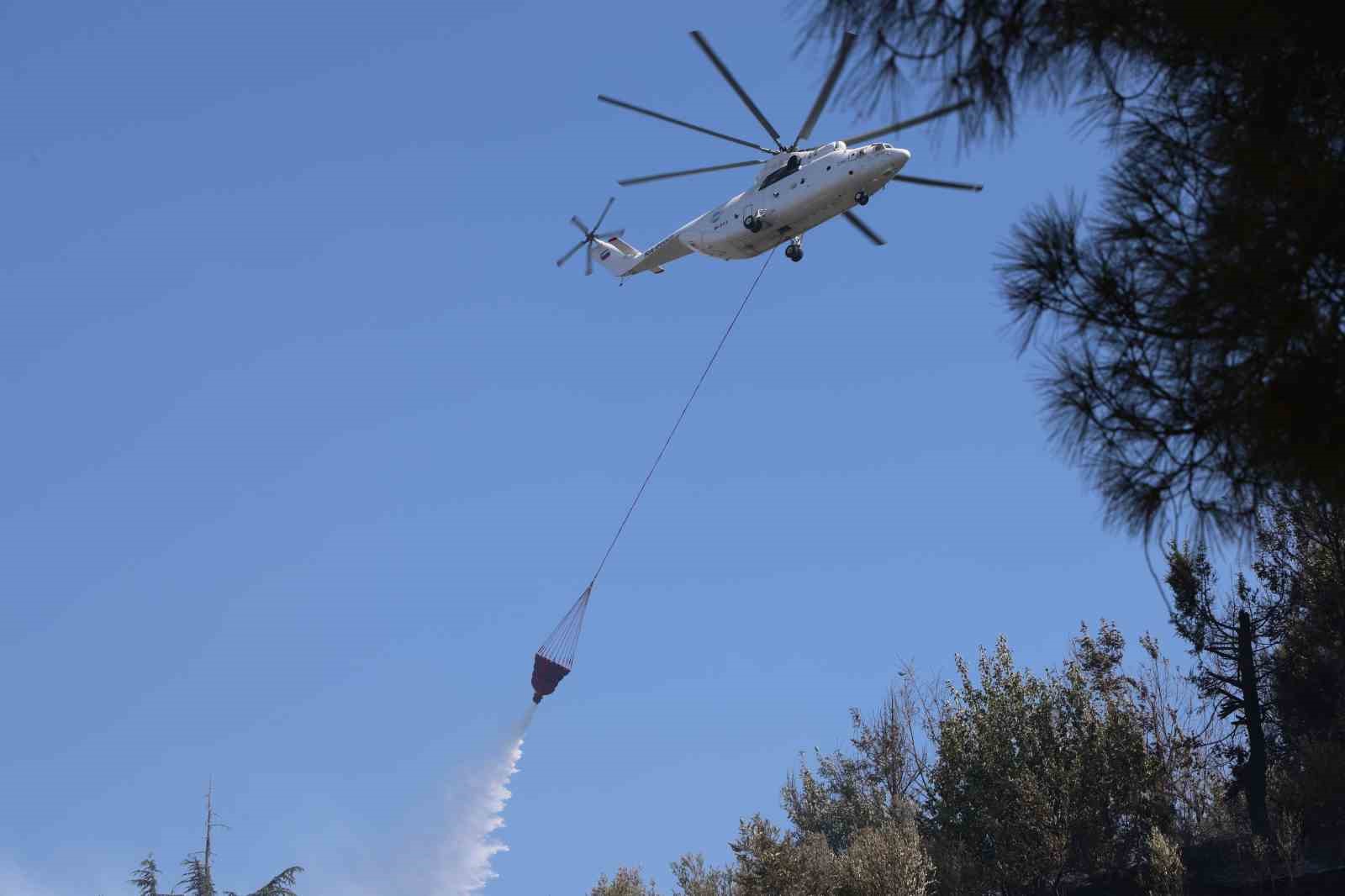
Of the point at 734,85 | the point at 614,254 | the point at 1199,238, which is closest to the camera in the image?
the point at 1199,238

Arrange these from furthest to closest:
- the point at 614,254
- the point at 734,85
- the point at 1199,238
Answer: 1. the point at 614,254
2. the point at 734,85
3. the point at 1199,238

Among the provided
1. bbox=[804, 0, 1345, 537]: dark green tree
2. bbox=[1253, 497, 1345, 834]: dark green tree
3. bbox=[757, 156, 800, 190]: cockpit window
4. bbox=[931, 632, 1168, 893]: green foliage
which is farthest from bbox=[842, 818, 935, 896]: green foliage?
bbox=[804, 0, 1345, 537]: dark green tree

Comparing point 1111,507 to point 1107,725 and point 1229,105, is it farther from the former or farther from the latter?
point 1107,725

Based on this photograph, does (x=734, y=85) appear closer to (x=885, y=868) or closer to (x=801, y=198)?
(x=801, y=198)

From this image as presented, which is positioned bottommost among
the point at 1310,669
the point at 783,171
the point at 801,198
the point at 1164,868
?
the point at 1164,868

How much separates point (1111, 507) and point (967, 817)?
3417cm

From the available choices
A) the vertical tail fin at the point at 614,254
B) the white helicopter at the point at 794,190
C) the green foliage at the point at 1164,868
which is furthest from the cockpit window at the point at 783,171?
the green foliage at the point at 1164,868

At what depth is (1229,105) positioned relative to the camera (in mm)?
11781

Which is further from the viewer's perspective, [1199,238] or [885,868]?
[885,868]

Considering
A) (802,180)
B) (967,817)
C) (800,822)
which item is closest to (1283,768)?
(967,817)

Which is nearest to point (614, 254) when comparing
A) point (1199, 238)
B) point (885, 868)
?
point (885, 868)

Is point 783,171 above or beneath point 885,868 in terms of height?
above

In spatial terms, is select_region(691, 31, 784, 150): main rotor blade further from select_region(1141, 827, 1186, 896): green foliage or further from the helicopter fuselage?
select_region(1141, 827, 1186, 896): green foliage

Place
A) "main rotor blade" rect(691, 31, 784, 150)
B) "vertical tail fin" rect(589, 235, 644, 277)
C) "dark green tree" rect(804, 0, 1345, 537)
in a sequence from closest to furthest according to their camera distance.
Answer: "dark green tree" rect(804, 0, 1345, 537) → "main rotor blade" rect(691, 31, 784, 150) → "vertical tail fin" rect(589, 235, 644, 277)
